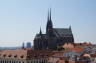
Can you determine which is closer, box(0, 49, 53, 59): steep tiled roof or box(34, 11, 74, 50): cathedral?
box(0, 49, 53, 59): steep tiled roof

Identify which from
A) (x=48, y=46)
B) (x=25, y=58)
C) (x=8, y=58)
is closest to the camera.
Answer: (x=25, y=58)

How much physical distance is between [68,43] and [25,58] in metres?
57.2

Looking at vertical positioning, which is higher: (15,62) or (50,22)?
(50,22)

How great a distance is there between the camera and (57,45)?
135 m

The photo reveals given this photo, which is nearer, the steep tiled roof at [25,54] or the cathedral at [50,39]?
the steep tiled roof at [25,54]

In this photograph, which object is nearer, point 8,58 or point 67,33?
point 8,58

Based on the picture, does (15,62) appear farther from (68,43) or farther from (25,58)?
(68,43)

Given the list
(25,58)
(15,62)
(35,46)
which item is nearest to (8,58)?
(15,62)

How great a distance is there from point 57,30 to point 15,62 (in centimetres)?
5803

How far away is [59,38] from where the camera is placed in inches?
5423

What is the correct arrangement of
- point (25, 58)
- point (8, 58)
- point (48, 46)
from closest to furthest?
point (25, 58) → point (8, 58) → point (48, 46)

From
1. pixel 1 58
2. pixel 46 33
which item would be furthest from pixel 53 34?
pixel 1 58

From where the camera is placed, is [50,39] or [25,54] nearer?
[25,54]

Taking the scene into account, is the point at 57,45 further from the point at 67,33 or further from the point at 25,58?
the point at 25,58
